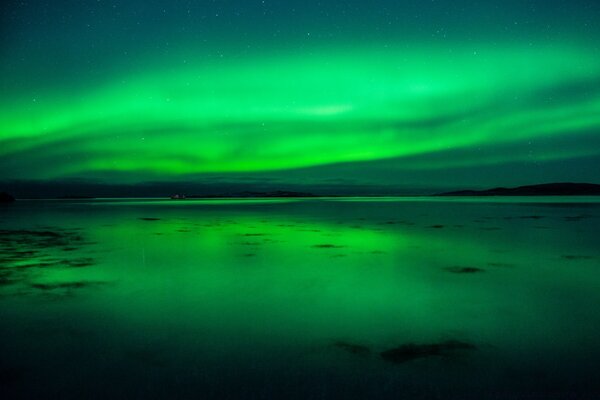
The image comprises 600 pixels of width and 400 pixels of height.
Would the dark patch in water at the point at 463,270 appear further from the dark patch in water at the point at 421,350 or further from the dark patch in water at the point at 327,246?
the dark patch in water at the point at 421,350

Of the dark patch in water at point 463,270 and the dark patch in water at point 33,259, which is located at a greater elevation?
the dark patch in water at point 33,259

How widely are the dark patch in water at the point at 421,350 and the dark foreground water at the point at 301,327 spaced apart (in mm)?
31

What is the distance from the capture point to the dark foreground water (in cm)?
422

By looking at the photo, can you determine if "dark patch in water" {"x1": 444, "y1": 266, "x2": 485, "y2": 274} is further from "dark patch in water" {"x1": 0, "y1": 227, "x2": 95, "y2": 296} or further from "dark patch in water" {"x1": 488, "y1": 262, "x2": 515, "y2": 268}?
"dark patch in water" {"x1": 0, "y1": 227, "x2": 95, "y2": 296}

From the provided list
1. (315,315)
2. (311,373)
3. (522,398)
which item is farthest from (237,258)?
(522,398)

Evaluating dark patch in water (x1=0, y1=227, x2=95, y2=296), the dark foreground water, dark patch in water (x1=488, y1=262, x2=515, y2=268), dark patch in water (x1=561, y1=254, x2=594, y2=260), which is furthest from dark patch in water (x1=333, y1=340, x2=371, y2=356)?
dark patch in water (x1=561, y1=254, x2=594, y2=260)

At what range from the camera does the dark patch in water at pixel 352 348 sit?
5020 millimetres

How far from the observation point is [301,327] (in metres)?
6.02

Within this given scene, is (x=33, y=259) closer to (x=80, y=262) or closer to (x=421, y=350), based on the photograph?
(x=80, y=262)

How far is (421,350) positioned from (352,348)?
2.69 feet

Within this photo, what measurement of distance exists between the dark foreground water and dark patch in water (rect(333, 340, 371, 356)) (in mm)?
24

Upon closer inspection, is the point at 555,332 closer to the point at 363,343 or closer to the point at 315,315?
the point at 363,343

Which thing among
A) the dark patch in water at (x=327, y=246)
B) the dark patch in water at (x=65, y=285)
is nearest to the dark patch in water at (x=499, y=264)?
the dark patch in water at (x=327, y=246)

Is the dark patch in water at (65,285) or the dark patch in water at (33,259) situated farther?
the dark patch in water at (33,259)
